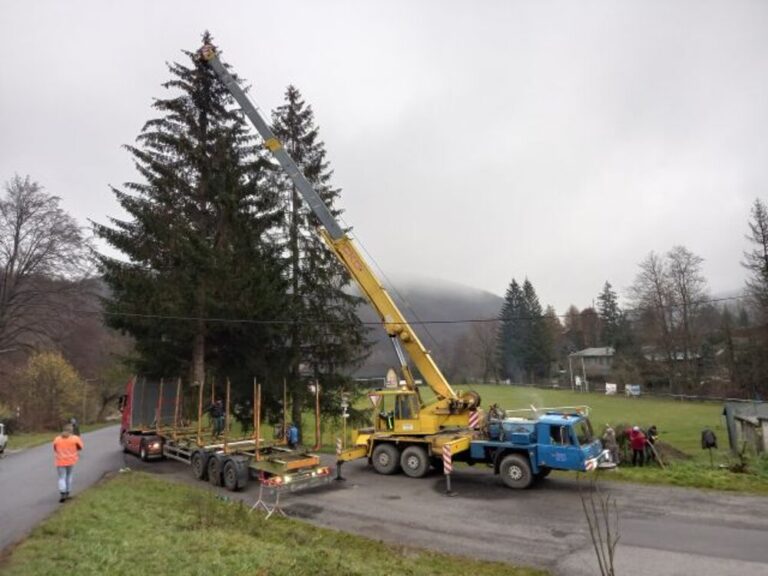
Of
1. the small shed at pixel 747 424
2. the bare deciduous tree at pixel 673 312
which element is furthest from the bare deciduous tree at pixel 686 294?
the small shed at pixel 747 424

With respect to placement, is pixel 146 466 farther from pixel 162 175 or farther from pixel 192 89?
pixel 192 89

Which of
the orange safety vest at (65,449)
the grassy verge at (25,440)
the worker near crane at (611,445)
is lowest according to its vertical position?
the grassy verge at (25,440)

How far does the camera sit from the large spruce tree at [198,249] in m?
20.8

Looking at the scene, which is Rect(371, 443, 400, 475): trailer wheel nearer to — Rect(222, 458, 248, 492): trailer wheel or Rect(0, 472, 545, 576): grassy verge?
Rect(222, 458, 248, 492): trailer wheel

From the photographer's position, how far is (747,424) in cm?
2005

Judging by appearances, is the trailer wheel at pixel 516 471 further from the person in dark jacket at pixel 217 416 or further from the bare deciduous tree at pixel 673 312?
the bare deciduous tree at pixel 673 312

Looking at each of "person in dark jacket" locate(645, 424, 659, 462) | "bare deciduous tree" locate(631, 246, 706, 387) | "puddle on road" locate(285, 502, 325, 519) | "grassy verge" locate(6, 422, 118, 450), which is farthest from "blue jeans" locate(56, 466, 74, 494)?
"bare deciduous tree" locate(631, 246, 706, 387)

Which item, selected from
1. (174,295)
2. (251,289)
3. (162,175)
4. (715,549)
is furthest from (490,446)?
(162,175)

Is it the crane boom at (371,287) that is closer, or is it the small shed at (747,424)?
the crane boom at (371,287)

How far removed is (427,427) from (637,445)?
22.7 ft

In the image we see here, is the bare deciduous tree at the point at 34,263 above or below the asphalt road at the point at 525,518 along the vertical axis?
above

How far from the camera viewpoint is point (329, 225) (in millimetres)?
18781

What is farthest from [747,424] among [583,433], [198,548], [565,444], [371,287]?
[198,548]

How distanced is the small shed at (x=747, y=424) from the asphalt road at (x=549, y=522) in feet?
22.5
